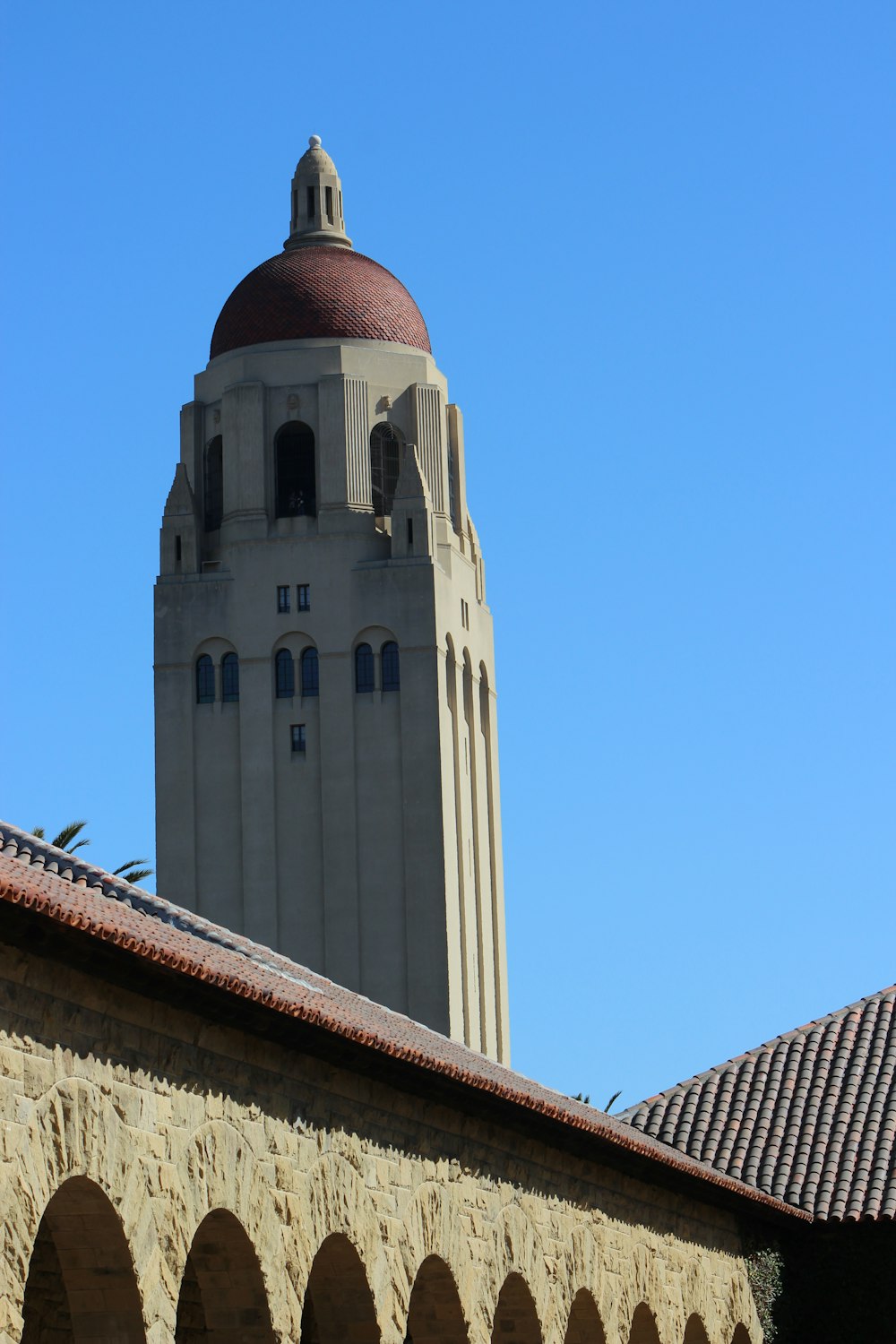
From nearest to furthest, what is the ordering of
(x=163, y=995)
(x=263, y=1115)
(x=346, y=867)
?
(x=163, y=995)
(x=263, y=1115)
(x=346, y=867)

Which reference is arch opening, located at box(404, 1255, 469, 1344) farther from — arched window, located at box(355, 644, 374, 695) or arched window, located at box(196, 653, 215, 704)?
arched window, located at box(196, 653, 215, 704)

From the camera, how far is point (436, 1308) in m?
19.8

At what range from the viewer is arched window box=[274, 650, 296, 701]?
67.9 meters

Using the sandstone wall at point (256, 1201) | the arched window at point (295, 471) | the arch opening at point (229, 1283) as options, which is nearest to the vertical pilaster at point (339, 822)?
the arched window at point (295, 471)

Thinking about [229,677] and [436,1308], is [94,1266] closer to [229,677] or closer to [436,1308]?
[436,1308]

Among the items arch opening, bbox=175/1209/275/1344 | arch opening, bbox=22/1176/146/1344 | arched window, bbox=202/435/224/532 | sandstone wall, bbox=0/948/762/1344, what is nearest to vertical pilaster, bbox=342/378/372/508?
arched window, bbox=202/435/224/532

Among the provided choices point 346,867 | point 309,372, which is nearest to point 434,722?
point 346,867

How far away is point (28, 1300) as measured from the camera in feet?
57.6

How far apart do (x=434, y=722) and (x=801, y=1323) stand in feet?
127

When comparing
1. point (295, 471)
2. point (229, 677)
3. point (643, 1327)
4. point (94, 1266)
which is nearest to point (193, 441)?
point (295, 471)

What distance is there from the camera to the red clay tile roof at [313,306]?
2763 inches

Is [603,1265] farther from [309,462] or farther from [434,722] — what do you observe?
[309,462]

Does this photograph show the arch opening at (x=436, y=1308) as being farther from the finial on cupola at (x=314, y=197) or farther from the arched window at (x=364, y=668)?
the finial on cupola at (x=314, y=197)

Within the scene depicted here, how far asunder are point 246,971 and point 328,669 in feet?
166
